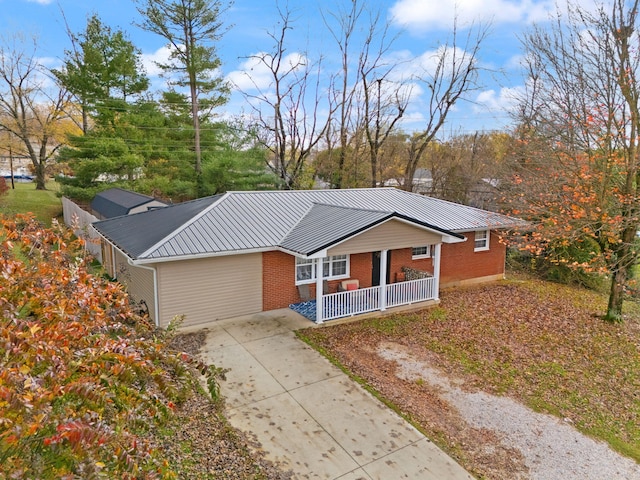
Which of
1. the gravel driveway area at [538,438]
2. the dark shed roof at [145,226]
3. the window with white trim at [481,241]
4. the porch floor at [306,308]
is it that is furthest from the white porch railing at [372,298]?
the dark shed roof at [145,226]

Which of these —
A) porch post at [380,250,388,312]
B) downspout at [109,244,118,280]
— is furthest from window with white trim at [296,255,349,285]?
downspout at [109,244,118,280]

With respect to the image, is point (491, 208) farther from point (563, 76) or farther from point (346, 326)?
point (346, 326)

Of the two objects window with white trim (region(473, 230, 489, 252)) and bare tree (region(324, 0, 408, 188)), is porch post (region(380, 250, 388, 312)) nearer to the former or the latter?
window with white trim (region(473, 230, 489, 252))

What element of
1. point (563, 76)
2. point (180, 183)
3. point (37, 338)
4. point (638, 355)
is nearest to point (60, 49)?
point (180, 183)

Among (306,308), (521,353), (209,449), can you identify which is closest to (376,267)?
(306,308)

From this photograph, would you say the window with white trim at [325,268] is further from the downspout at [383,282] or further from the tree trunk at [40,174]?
the tree trunk at [40,174]

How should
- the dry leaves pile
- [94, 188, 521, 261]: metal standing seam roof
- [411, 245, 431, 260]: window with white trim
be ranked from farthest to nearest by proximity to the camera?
[411, 245, 431, 260]: window with white trim → [94, 188, 521, 261]: metal standing seam roof → the dry leaves pile
